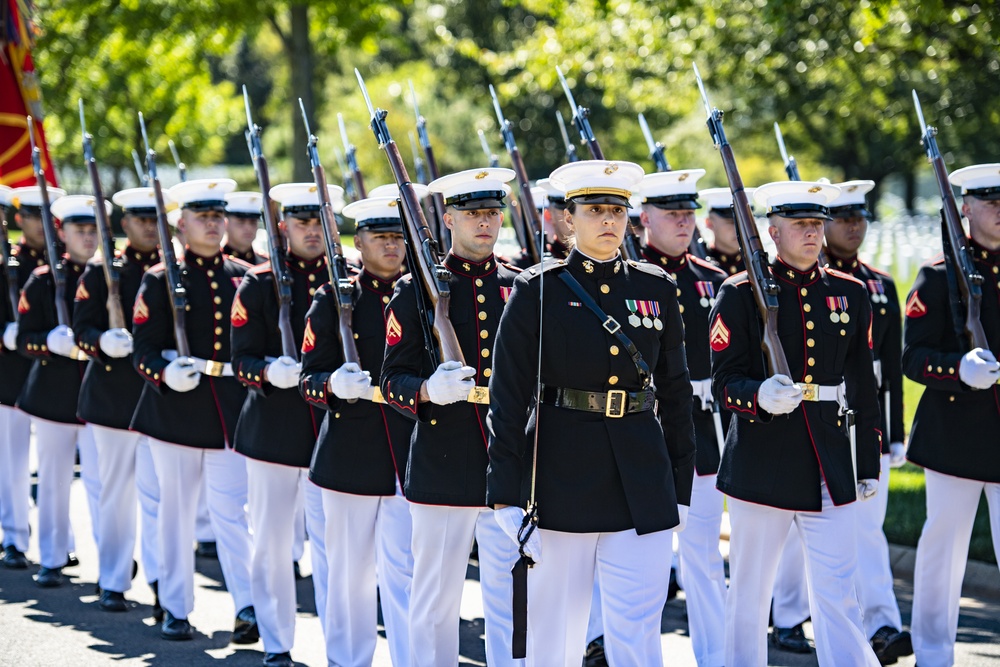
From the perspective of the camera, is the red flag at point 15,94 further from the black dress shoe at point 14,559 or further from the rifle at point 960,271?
the rifle at point 960,271

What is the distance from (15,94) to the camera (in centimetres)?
1405

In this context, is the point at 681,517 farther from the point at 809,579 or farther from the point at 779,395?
the point at 809,579

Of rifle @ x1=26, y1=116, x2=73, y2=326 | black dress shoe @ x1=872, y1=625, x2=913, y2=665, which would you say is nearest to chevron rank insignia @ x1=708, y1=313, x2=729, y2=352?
black dress shoe @ x1=872, y1=625, x2=913, y2=665

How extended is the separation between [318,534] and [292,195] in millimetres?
1716

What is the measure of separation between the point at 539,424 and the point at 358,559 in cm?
170

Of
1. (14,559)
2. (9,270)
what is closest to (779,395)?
(14,559)

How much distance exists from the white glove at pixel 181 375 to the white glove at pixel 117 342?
27.3 inches

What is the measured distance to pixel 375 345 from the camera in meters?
6.40

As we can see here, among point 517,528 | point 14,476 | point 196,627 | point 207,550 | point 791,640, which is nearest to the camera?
point 517,528

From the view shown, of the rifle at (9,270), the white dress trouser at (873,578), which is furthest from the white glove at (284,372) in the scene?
the rifle at (9,270)

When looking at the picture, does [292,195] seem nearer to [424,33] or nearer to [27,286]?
[27,286]

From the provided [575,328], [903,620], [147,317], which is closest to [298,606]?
[147,317]

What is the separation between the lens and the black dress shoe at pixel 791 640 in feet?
23.0

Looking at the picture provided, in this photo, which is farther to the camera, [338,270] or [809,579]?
[338,270]
